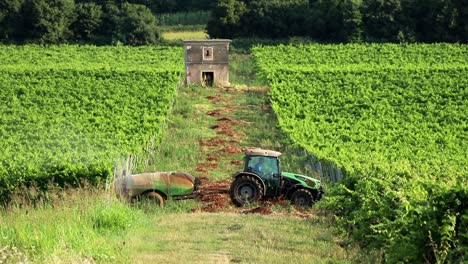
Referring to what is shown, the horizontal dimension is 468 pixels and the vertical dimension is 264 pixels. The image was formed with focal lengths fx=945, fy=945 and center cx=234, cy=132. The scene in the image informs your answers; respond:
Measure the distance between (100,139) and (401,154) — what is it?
36.6 ft

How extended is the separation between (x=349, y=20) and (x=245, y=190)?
5283cm

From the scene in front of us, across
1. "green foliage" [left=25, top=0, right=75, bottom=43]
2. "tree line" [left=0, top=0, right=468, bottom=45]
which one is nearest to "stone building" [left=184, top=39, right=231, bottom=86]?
"tree line" [left=0, top=0, right=468, bottom=45]

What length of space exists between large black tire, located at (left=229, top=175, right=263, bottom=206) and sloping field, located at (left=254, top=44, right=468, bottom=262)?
2.52 meters

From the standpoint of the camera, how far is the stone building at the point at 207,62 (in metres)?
61.0

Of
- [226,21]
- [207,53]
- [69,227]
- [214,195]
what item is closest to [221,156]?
[214,195]

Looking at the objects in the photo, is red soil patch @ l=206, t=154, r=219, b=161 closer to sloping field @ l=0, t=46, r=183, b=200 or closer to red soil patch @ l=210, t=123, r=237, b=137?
sloping field @ l=0, t=46, r=183, b=200

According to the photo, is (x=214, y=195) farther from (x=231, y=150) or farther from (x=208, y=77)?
(x=208, y=77)

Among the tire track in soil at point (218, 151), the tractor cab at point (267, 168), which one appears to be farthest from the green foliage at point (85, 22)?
the tractor cab at point (267, 168)

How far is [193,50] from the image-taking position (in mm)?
61625

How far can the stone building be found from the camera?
60969 mm

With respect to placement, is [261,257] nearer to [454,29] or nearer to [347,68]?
[347,68]

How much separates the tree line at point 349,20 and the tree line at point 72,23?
6346mm

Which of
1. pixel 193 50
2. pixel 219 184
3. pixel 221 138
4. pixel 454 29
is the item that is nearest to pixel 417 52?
pixel 454 29

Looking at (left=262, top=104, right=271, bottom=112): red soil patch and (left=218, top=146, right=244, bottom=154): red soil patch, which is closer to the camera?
(left=218, top=146, right=244, bottom=154): red soil patch
